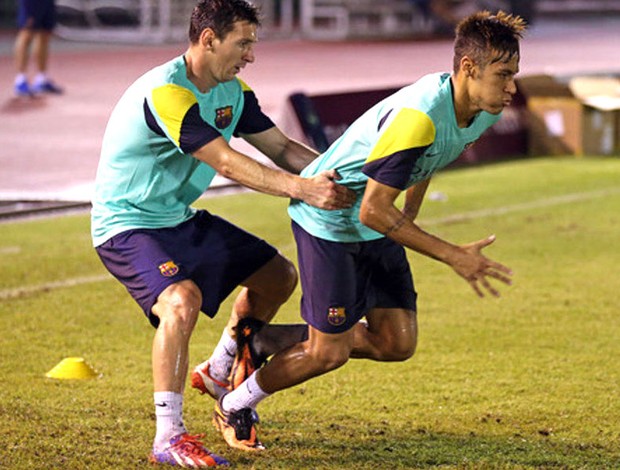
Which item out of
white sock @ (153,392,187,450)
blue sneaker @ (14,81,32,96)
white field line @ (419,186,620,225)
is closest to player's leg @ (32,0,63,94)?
blue sneaker @ (14,81,32,96)

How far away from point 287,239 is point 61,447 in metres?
5.77

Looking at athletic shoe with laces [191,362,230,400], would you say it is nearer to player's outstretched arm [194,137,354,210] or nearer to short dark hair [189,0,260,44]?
player's outstretched arm [194,137,354,210]

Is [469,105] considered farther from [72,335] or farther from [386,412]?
[72,335]

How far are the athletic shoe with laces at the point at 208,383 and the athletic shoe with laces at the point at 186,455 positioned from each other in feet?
2.57

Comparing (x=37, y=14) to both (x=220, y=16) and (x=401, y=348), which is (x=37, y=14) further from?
(x=401, y=348)

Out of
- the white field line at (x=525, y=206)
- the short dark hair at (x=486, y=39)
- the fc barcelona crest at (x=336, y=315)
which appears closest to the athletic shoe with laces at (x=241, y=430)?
the fc barcelona crest at (x=336, y=315)

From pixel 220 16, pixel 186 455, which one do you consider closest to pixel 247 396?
pixel 186 455

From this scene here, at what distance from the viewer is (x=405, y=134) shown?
5418mm

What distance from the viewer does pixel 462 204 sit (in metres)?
13.7

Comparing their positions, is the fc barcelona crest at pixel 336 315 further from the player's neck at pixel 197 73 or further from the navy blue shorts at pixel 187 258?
the player's neck at pixel 197 73

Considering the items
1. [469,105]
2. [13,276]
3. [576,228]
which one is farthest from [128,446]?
[576,228]

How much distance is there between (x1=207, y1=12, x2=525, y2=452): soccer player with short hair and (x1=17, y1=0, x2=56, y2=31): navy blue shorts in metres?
14.5

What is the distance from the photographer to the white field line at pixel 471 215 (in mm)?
9672

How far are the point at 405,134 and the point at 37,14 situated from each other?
15.5m
